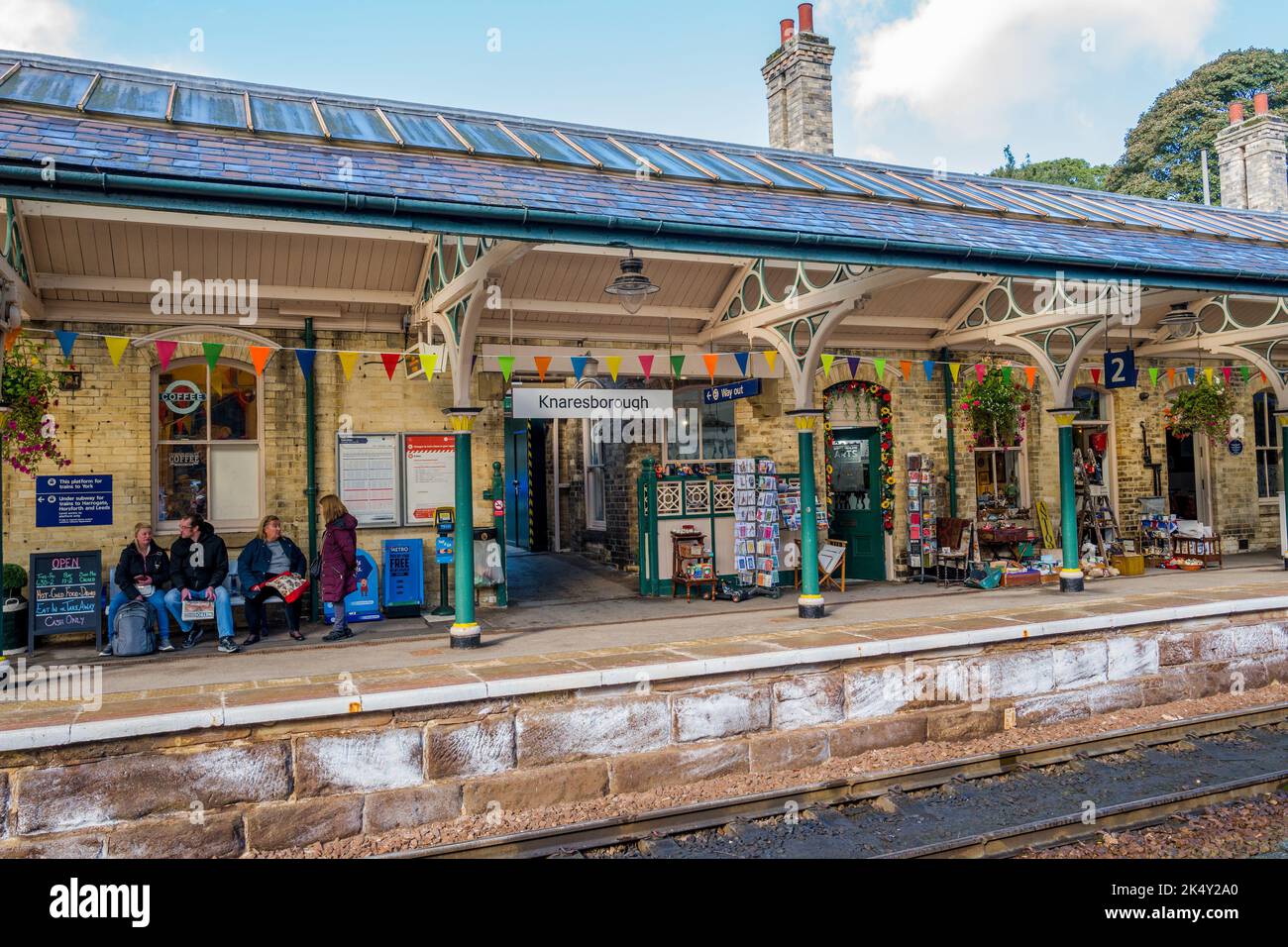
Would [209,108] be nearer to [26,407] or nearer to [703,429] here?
[26,407]

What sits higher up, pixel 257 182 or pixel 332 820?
pixel 257 182

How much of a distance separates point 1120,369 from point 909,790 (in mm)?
7460

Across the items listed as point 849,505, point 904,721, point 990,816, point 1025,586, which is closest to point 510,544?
point 849,505

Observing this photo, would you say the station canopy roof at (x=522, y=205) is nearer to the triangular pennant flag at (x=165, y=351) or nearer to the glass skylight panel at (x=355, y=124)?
the glass skylight panel at (x=355, y=124)

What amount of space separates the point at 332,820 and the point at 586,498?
29.2 ft

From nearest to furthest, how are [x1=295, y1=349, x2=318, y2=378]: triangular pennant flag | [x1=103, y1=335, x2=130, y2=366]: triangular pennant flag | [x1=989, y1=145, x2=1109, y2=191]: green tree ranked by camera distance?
[x1=103, y1=335, x2=130, y2=366]: triangular pennant flag
[x1=295, y1=349, x2=318, y2=378]: triangular pennant flag
[x1=989, y1=145, x2=1109, y2=191]: green tree

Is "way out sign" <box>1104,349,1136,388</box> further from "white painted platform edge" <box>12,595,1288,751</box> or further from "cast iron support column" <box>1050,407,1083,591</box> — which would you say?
"white painted platform edge" <box>12,595,1288,751</box>

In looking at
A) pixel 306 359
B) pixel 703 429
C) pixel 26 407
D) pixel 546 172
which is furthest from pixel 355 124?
pixel 703 429

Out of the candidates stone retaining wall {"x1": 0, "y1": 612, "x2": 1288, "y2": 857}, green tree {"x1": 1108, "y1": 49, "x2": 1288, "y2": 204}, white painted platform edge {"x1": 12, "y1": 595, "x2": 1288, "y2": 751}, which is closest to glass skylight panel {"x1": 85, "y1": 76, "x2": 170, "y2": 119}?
white painted platform edge {"x1": 12, "y1": 595, "x2": 1288, "y2": 751}

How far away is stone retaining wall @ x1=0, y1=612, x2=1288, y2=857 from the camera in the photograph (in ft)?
16.3

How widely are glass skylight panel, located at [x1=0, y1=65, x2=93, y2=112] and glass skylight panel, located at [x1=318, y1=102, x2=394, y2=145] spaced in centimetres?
151

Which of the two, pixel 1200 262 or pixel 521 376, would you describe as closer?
pixel 1200 262

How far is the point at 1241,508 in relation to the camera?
14961 mm

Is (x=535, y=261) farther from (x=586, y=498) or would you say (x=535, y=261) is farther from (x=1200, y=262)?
(x=1200, y=262)
